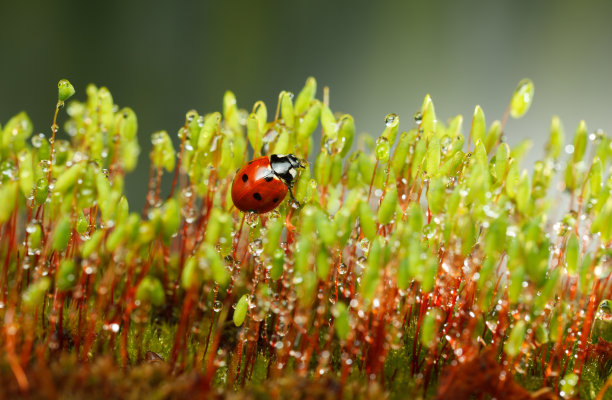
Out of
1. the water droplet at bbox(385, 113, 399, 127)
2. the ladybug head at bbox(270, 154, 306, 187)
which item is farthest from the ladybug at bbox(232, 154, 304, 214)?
the water droplet at bbox(385, 113, 399, 127)

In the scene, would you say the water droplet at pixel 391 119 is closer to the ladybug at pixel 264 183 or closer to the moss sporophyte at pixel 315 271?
the moss sporophyte at pixel 315 271

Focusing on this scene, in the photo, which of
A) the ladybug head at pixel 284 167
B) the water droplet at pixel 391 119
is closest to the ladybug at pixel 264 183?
the ladybug head at pixel 284 167

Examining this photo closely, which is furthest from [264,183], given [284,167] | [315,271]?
[315,271]

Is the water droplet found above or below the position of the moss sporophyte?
above

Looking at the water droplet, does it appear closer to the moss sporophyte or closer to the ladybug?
the moss sporophyte

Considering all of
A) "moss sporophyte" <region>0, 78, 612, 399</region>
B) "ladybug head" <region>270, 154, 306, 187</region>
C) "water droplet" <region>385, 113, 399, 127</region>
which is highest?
"water droplet" <region>385, 113, 399, 127</region>

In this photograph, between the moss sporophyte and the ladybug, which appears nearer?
the moss sporophyte

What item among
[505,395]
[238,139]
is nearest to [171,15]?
[238,139]
